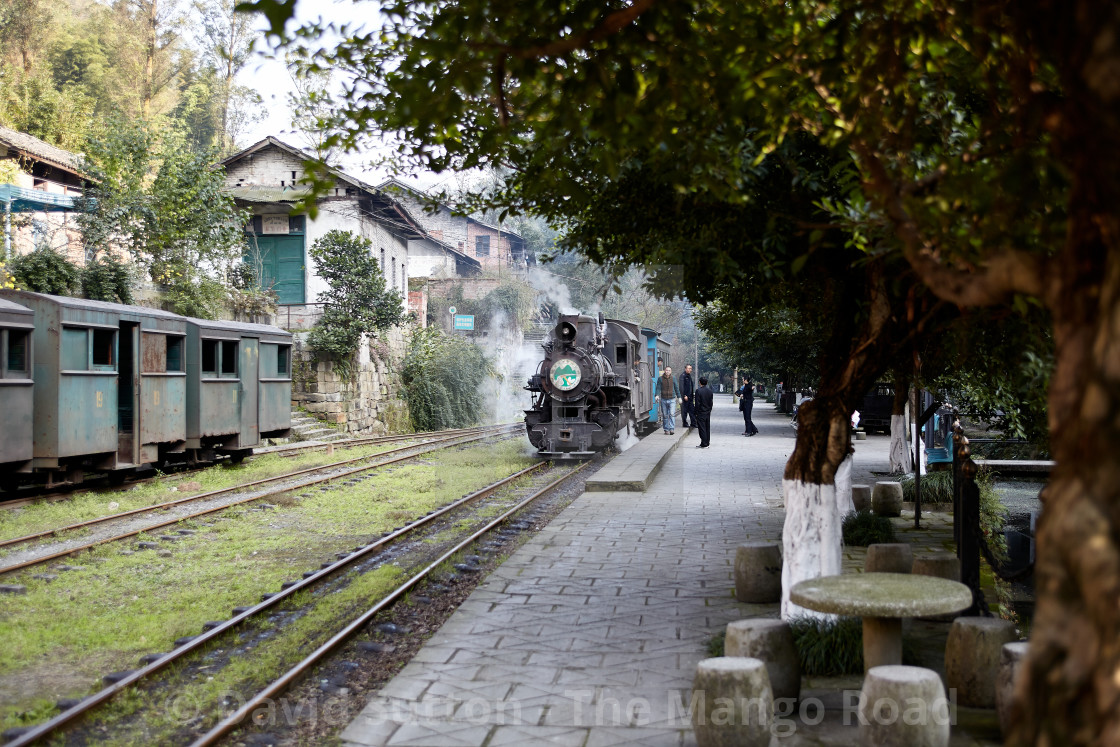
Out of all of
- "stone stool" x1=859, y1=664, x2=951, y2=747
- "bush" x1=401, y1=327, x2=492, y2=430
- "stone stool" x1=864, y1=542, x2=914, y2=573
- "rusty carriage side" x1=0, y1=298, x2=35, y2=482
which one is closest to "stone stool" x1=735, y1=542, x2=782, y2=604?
"stone stool" x1=864, y1=542, x2=914, y2=573

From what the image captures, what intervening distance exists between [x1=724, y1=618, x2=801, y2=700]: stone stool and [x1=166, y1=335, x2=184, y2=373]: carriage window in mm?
12287

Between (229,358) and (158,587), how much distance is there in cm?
940

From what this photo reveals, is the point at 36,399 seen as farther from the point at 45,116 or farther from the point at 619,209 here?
the point at 45,116

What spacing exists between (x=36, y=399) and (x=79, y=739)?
853cm

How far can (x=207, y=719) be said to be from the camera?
16.1 ft

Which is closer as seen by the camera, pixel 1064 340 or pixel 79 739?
pixel 1064 340

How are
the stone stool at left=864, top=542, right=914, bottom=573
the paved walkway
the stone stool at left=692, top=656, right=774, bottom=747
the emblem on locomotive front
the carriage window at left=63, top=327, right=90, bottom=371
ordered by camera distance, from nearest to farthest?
the stone stool at left=692, top=656, right=774, bottom=747 < the paved walkway < the stone stool at left=864, top=542, right=914, bottom=573 < the carriage window at left=63, top=327, right=90, bottom=371 < the emblem on locomotive front

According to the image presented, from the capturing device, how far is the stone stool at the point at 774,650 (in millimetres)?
4914

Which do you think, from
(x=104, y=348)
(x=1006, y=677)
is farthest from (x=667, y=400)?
(x=1006, y=677)

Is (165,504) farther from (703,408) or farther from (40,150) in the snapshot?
(40,150)

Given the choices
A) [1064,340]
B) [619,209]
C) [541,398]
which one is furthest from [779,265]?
[541,398]

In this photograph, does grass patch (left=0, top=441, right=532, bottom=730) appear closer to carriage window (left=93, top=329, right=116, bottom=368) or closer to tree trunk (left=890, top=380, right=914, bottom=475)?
carriage window (left=93, top=329, right=116, bottom=368)

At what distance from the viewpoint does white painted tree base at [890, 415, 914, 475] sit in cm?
1498

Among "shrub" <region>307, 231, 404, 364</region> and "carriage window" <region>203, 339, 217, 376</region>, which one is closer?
"carriage window" <region>203, 339, 217, 376</region>
